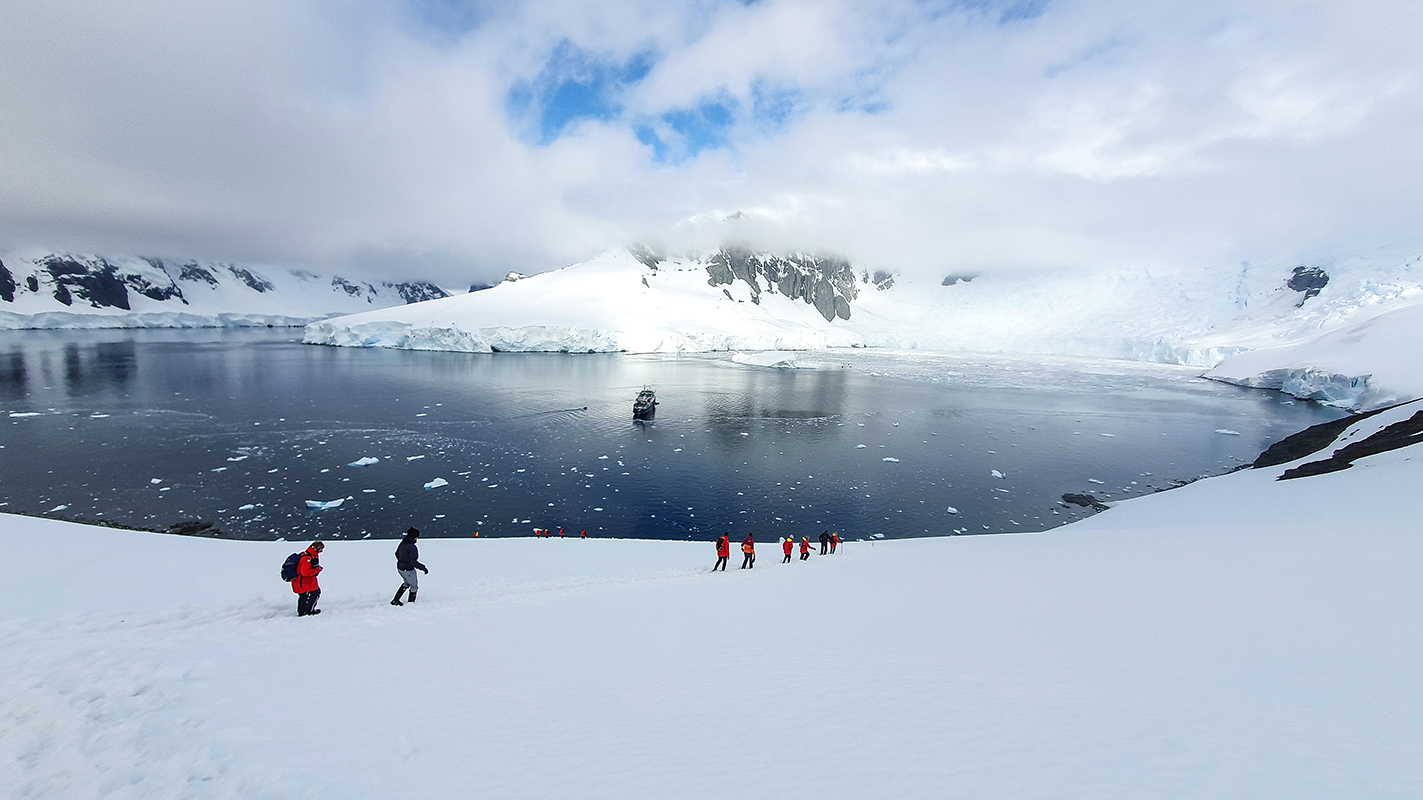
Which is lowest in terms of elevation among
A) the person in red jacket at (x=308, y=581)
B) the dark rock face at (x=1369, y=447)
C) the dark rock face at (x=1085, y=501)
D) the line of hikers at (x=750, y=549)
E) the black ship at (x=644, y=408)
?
the dark rock face at (x=1085, y=501)

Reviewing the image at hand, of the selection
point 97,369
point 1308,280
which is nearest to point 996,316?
point 1308,280

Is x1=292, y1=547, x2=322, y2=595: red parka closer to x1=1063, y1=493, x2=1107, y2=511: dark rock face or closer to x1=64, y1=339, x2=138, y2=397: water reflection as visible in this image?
x1=1063, y1=493, x2=1107, y2=511: dark rock face

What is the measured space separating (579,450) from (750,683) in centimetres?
2912

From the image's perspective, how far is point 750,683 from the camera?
6.46 m

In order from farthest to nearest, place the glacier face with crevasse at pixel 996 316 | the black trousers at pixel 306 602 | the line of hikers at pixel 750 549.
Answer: the glacier face with crevasse at pixel 996 316
the line of hikers at pixel 750 549
the black trousers at pixel 306 602

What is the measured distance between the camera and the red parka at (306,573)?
9.46 metres

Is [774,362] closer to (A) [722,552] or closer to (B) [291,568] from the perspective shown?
(A) [722,552]

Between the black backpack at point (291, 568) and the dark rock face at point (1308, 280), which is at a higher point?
the dark rock face at point (1308, 280)

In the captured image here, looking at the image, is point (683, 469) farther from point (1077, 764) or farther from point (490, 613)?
point (1077, 764)

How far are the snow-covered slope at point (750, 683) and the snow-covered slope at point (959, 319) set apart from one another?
94601mm

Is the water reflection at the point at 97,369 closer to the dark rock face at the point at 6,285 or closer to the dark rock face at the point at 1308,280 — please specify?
the dark rock face at the point at 6,285

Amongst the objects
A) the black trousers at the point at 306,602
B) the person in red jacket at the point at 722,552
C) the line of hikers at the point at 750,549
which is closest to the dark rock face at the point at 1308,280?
the line of hikers at the point at 750,549

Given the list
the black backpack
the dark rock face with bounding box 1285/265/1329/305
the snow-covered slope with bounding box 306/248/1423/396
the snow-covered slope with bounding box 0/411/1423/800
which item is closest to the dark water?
the snow-covered slope with bounding box 0/411/1423/800

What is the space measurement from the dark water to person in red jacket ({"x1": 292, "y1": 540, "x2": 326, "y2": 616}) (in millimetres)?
12188
